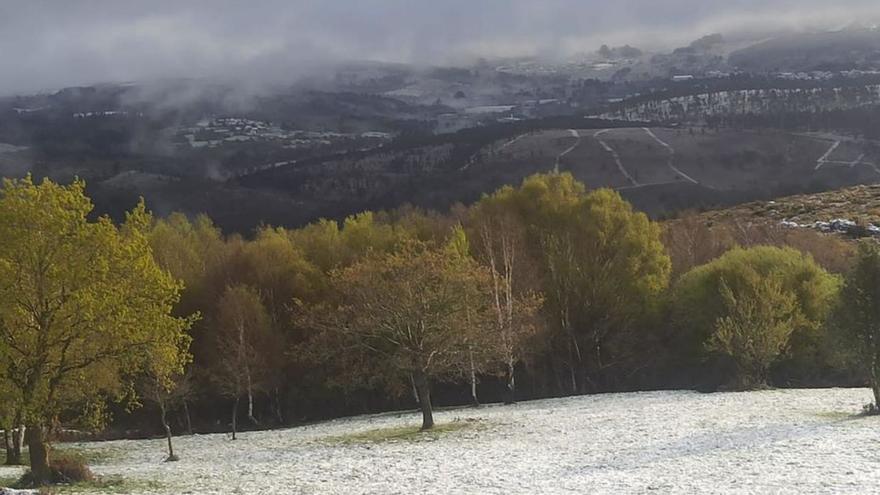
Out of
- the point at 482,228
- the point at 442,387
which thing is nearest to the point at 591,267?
the point at 482,228

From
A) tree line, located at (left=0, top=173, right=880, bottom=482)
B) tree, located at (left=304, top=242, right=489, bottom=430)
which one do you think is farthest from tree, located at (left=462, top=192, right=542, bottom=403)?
tree, located at (left=304, top=242, right=489, bottom=430)

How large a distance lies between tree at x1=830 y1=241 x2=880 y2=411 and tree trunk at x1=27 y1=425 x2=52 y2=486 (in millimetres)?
35313

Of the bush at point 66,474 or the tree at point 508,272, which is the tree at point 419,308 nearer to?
the tree at point 508,272

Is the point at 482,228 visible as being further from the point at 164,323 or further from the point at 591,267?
the point at 164,323

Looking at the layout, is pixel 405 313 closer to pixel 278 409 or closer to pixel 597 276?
pixel 597 276

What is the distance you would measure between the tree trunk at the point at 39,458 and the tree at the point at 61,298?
0.12ft

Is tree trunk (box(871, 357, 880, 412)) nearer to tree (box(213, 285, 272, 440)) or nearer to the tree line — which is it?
the tree line

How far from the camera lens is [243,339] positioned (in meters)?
65.4

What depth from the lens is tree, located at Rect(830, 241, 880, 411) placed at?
37.2 m

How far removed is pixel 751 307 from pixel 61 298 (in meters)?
43.4

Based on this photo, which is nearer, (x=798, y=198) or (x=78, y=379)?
(x=78, y=379)

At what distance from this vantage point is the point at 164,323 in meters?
30.4

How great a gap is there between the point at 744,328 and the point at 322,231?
50239 mm

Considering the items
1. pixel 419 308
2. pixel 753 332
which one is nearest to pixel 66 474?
pixel 419 308
